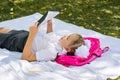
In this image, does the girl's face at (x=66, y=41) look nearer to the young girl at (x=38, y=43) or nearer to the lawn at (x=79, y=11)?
the young girl at (x=38, y=43)

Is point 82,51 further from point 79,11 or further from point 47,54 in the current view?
point 79,11

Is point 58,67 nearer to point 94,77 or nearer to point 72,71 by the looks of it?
point 72,71

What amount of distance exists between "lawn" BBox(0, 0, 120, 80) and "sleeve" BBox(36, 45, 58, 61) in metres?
1.88

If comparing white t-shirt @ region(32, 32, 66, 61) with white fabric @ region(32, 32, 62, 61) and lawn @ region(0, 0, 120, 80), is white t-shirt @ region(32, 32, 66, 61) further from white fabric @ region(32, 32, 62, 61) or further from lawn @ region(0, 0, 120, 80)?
lawn @ region(0, 0, 120, 80)

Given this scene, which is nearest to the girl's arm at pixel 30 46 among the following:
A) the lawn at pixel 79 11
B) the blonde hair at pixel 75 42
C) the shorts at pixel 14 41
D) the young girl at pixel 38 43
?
the young girl at pixel 38 43

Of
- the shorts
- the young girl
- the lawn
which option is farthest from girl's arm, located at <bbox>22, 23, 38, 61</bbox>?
the lawn

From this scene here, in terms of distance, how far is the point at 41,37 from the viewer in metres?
4.77

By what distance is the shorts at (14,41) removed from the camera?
4801 mm

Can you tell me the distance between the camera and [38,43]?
4688mm

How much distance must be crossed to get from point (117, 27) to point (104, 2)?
1498mm

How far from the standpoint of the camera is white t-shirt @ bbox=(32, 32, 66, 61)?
4.50 metres

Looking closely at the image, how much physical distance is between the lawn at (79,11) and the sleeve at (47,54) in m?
A: 1.88

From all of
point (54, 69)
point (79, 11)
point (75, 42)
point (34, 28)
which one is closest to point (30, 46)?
point (34, 28)

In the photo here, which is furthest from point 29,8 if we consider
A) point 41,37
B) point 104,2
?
point 41,37
